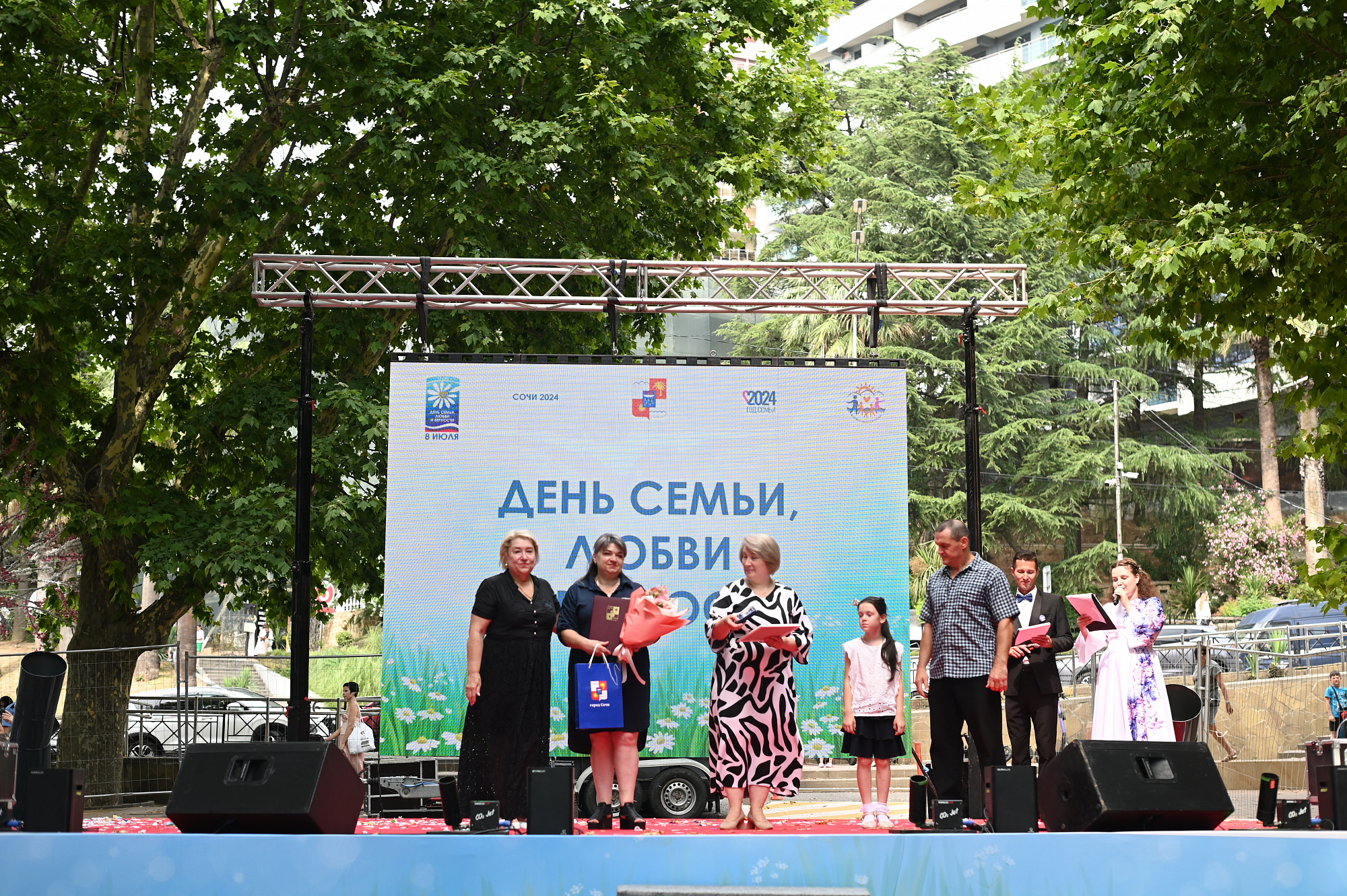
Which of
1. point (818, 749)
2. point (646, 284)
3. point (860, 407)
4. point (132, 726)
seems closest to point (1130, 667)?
point (818, 749)

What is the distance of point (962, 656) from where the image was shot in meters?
6.31

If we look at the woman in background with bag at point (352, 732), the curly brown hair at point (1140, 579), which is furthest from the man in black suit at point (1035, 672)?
the woman in background with bag at point (352, 732)

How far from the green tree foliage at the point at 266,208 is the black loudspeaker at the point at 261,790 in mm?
5936

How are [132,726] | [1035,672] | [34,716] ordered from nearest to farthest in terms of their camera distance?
[34,716], [1035,672], [132,726]

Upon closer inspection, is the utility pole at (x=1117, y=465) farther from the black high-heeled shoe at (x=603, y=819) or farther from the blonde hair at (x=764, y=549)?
the black high-heeled shoe at (x=603, y=819)

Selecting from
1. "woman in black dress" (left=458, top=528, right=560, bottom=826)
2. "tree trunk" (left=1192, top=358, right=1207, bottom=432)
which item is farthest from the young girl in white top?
"tree trunk" (left=1192, top=358, right=1207, bottom=432)

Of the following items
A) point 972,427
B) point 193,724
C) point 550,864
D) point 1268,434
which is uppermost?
point 1268,434

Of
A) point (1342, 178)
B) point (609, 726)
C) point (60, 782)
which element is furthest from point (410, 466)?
point (1342, 178)

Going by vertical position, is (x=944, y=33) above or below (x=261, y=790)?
above

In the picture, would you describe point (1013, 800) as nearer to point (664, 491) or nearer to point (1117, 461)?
point (664, 491)

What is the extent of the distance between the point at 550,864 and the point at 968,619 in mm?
3166

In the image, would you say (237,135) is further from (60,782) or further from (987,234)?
(987,234)

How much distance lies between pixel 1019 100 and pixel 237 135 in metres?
7.56

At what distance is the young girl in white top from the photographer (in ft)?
20.6
